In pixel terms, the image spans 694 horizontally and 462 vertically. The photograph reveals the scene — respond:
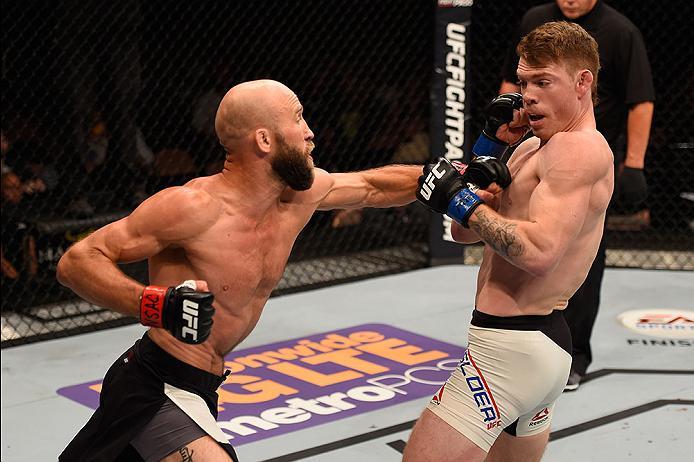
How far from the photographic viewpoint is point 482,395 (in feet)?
8.52

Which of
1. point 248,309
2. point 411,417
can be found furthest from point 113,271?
point 411,417

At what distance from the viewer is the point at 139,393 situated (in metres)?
2.55

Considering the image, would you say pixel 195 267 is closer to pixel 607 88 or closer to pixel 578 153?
pixel 578 153

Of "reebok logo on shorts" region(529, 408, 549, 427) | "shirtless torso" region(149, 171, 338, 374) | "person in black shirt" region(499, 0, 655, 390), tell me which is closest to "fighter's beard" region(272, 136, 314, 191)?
"shirtless torso" region(149, 171, 338, 374)

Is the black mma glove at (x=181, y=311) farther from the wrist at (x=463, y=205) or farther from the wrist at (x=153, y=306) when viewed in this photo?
the wrist at (x=463, y=205)

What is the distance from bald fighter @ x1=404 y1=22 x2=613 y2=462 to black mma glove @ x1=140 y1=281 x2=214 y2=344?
633 millimetres

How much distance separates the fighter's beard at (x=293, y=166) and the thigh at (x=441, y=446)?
675 mm

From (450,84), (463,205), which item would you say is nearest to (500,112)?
(463,205)

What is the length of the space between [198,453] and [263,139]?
76cm

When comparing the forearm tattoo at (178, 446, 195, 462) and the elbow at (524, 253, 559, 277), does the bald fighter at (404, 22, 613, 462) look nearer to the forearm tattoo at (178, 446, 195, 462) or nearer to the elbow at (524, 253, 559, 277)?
the elbow at (524, 253, 559, 277)

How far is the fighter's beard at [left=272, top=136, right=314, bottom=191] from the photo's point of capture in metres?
2.56

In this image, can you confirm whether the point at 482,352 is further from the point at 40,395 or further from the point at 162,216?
the point at 40,395

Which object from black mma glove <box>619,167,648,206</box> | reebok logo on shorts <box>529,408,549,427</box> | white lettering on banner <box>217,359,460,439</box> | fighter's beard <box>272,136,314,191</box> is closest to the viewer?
fighter's beard <box>272,136,314,191</box>

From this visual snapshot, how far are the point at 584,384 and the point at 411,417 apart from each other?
83 centimetres
